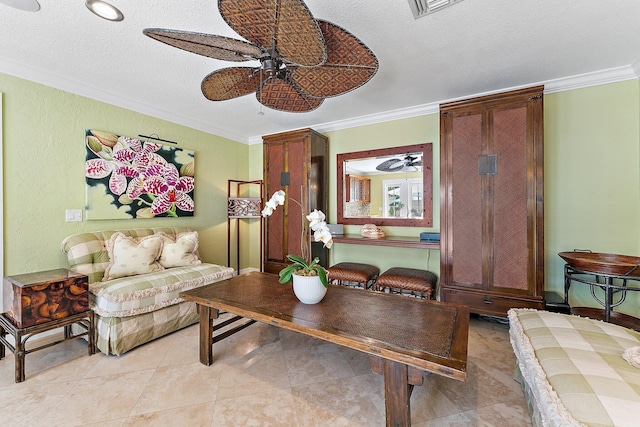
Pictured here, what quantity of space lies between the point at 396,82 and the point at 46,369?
376 centimetres

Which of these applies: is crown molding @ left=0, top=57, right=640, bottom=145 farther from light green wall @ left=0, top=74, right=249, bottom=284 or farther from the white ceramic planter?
the white ceramic planter

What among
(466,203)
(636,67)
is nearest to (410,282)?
(466,203)

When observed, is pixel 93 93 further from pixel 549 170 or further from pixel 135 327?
pixel 549 170

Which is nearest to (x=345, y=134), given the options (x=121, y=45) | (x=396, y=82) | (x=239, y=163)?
(x=396, y=82)

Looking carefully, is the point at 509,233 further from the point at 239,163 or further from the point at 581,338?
the point at 239,163

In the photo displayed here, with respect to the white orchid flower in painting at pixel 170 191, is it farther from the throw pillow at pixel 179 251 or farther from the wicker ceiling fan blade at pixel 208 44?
the wicker ceiling fan blade at pixel 208 44

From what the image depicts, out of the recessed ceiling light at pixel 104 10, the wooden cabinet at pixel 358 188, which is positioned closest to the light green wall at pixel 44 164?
the recessed ceiling light at pixel 104 10

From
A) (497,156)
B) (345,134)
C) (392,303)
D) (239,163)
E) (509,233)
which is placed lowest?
(392,303)

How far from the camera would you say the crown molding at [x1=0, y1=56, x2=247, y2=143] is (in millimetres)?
2256

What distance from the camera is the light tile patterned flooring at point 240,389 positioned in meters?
1.50

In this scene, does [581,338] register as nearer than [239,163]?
Yes

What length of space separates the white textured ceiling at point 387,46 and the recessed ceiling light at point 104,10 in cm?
5

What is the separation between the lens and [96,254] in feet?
8.29

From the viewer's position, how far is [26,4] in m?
1.54
